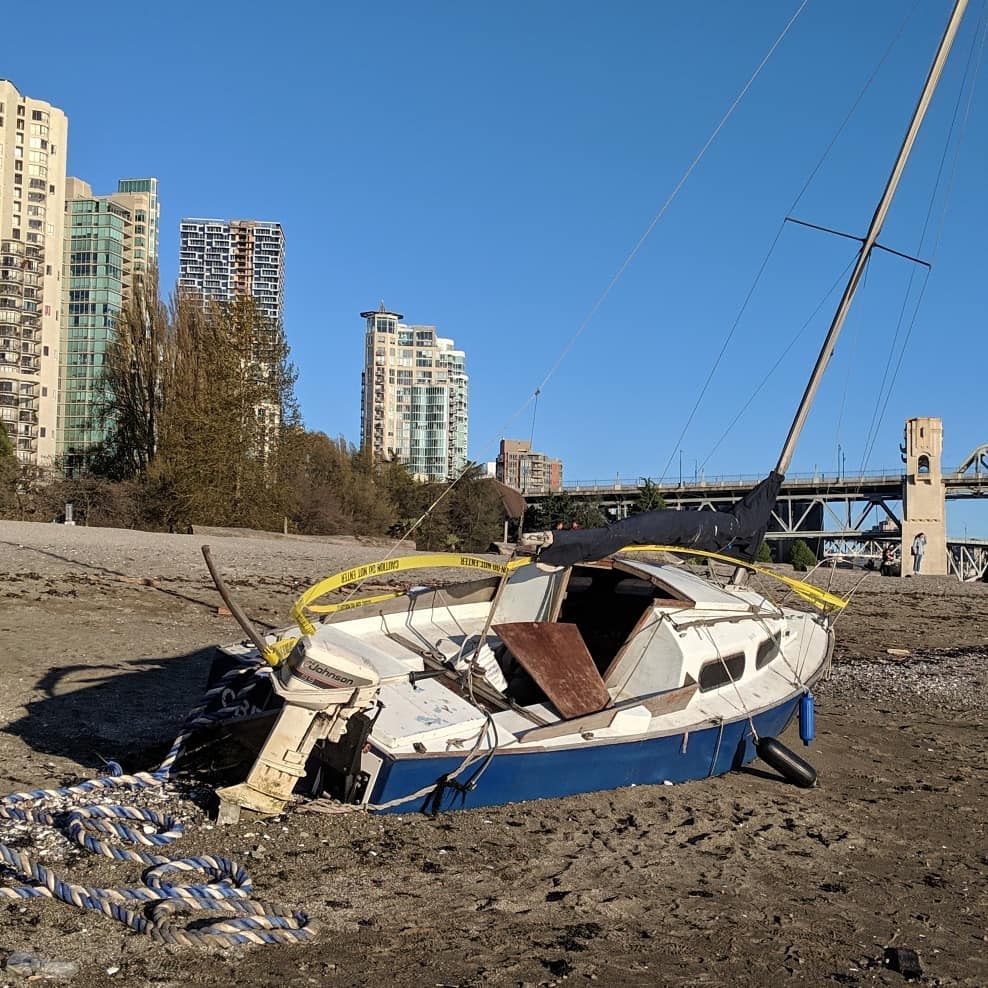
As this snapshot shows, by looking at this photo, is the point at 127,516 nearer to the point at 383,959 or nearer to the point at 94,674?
the point at 94,674

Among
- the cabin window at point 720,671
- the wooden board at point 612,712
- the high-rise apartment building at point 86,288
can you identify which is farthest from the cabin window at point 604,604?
the high-rise apartment building at point 86,288

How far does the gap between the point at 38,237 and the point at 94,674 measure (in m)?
89.4

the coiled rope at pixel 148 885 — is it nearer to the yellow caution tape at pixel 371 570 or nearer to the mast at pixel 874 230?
the yellow caution tape at pixel 371 570

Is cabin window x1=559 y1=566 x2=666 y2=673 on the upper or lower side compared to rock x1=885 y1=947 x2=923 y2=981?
upper

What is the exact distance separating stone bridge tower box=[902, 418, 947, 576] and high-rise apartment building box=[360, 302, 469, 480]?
4460 inches

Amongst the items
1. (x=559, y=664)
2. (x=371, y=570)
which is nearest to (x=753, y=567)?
(x=559, y=664)

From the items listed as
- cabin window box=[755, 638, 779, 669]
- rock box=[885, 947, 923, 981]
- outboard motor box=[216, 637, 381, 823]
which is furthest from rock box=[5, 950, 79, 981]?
cabin window box=[755, 638, 779, 669]

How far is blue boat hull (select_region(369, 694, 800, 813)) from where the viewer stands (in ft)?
24.6

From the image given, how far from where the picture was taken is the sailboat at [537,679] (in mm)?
7395

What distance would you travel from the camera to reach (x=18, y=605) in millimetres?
15258

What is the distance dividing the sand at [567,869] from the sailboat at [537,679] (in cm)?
33

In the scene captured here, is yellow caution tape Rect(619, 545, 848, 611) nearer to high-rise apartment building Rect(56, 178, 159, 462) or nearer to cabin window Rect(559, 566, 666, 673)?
cabin window Rect(559, 566, 666, 673)

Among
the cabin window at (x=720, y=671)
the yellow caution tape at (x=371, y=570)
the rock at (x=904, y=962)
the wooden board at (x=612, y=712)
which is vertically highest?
the yellow caution tape at (x=371, y=570)

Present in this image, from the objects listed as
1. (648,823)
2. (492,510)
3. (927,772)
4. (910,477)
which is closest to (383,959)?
(648,823)
